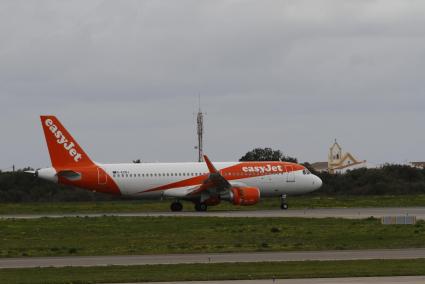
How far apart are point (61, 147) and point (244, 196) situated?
11.1 metres

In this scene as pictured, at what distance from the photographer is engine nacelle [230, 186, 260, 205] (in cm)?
5756

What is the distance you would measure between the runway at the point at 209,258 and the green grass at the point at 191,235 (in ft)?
5.24

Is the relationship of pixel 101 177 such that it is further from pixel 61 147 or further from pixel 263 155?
pixel 263 155

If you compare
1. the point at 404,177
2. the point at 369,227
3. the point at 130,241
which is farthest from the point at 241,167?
the point at 404,177

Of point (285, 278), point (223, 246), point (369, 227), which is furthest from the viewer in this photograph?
point (369, 227)

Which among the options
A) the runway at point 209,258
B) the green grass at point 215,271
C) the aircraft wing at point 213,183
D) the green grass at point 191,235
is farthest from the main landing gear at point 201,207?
the green grass at point 215,271

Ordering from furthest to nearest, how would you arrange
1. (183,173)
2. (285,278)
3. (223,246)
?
(183,173) → (223,246) → (285,278)

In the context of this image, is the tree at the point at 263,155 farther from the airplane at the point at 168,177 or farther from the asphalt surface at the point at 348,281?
the asphalt surface at the point at 348,281

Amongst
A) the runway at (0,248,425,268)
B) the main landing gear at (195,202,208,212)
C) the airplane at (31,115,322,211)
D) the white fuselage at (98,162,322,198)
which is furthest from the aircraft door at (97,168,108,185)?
the runway at (0,248,425,268)

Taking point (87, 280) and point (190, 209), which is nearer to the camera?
point (87, 280)

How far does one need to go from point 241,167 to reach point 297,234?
71.2ft

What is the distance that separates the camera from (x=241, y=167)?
199 feet

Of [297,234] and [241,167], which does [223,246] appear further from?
[241,167]

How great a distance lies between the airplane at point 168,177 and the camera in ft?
191
